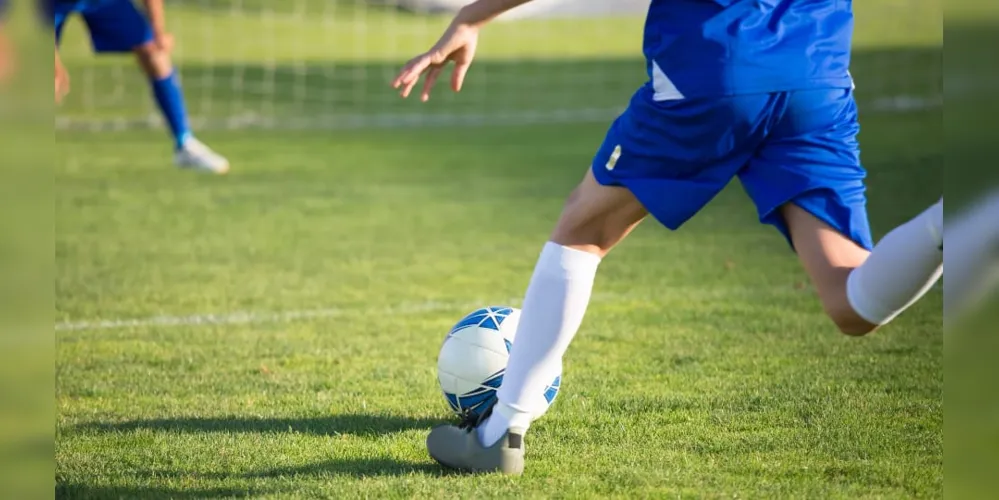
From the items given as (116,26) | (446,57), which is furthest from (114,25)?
(446,57)

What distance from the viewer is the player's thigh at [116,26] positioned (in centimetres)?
827

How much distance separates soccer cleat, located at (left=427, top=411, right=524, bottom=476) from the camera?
10.4 feet

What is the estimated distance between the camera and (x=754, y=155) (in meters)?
2.88

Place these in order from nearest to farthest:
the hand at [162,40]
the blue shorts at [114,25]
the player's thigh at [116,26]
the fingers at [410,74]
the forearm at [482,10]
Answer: the fingers at [410,74] < the forearm at [482,10] < the blue shorts at [114,25] < the player's thigh at [116,26] < the hand at [162,40]

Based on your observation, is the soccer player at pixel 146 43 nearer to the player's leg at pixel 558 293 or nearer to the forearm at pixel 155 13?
the forearm at pixel 155 13

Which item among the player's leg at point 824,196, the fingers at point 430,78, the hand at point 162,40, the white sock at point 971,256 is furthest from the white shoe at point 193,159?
the white sock at point 971,256

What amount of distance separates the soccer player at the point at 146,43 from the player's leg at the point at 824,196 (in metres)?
5.63

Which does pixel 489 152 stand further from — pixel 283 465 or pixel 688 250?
pixel 283 465

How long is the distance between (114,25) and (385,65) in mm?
12355

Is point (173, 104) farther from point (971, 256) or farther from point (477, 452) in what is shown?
point (971, 256)

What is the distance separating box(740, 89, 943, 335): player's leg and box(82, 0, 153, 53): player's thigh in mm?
6482

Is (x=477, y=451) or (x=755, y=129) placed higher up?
(x=755, y=129)

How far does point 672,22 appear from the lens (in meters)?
2.83

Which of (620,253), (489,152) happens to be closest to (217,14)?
(489,152)
